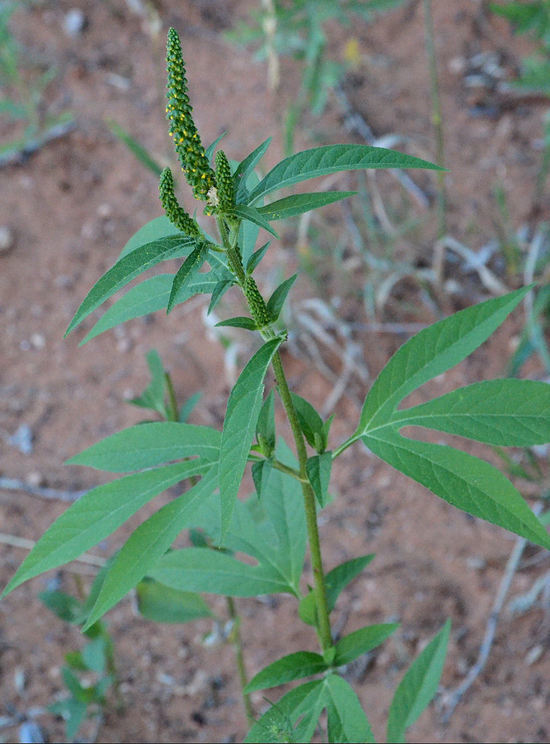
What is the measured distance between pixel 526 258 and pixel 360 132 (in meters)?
0.91

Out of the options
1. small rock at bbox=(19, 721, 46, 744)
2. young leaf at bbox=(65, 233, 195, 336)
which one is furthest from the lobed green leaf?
small rock at bbox=(19, 721, 46, 744)

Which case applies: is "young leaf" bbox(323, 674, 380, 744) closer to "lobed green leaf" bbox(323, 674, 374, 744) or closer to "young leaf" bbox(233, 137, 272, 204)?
"lobed green leaf" bbox(323, 674, 374, 744)

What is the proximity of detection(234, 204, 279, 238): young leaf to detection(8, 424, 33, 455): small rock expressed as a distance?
1.97 m

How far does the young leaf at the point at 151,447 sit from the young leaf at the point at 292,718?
45 centimetres

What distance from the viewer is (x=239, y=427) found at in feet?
3.44

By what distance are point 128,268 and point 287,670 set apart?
0.79m

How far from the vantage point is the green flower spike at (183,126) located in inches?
36.9

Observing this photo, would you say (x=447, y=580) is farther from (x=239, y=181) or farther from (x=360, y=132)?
(x=360, y=132)

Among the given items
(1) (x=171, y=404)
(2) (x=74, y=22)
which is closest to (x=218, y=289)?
(1) (x=171, y=404)

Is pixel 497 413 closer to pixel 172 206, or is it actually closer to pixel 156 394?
pixel 172 206

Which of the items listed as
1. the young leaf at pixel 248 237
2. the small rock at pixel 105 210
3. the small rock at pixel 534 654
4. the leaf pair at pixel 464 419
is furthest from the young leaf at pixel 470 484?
the small rock at pixel 105 210

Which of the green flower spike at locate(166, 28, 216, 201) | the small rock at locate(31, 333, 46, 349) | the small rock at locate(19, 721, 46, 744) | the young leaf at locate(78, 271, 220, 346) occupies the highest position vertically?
the green flower spike at locate(166, 28, 216, 201)

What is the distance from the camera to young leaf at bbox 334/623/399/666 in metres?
1.44

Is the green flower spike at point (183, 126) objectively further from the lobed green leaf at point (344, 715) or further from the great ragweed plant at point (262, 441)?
the lobed green leaf at point (344, 715)
